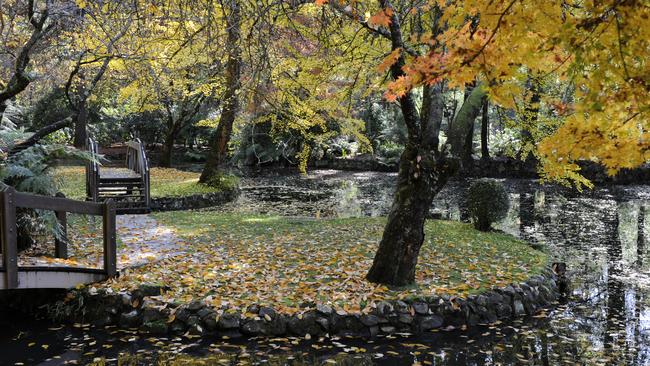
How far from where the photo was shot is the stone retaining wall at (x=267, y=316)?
638 centimetres

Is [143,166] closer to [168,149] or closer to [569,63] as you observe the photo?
[569,63]

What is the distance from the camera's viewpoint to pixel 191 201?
16.3 meters

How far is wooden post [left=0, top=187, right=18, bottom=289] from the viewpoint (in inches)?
234

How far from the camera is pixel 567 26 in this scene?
9.37ft

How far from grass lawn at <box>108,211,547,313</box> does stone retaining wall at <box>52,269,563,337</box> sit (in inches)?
6.3

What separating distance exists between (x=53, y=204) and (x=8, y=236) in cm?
68

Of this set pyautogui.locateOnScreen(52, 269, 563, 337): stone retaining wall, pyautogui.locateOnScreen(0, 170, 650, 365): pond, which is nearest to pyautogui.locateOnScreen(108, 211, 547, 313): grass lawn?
pyautogui.locateOnScreen(52, 269, 563, 337): stone retaining wall

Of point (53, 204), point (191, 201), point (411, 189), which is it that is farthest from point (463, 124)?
point (191, 201)

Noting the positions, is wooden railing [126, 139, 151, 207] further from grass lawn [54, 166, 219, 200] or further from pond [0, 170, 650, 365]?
pond [0, 170, 650, 365]

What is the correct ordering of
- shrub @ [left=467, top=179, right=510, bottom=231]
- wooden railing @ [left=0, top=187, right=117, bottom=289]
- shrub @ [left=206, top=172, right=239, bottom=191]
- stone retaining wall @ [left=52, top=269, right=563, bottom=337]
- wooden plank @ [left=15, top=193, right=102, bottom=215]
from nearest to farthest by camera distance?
wooden railing @ [left=0, top=187, right=117, bottom=289]
wooden plank @ [left=15, top=193, right=102, bottom=215]
stone retaining wall @ [left=52, top=269, right=563, bottom=337]
shrub @ [left=467, top=179, right=510, bottom=231]
shrub @ [left=206, top=172, right=239, bottom=191]

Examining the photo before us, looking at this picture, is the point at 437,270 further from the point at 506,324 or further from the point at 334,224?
the point at 334,224

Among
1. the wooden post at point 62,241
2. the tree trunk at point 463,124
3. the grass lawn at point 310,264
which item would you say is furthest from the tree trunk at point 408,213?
the wooden post at point 62,241

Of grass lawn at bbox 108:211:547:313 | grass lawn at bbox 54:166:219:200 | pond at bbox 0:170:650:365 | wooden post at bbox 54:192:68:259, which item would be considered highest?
grass lawn at bbox 54:166:219:200

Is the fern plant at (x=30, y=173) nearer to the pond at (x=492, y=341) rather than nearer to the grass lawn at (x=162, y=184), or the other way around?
the pond at (x=492, y=341)
